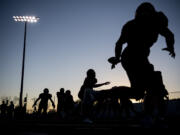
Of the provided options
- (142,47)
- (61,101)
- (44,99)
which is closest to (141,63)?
(142,47)

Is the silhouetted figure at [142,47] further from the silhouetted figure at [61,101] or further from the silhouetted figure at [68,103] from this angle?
the silhouetted figure at [61,101]

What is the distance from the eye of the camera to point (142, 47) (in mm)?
3223

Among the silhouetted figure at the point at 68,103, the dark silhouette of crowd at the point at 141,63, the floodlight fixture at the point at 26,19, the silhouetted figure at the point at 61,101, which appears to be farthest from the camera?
the floodlight fixture at the point at 26,19

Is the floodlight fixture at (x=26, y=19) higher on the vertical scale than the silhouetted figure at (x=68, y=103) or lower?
higher

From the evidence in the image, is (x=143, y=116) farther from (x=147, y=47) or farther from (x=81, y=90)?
(x=81, y=90)

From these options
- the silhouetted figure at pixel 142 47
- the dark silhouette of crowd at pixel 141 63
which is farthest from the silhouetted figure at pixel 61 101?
the silhouetted figure at pixel 142 47

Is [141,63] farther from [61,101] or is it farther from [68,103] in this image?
[61,101]

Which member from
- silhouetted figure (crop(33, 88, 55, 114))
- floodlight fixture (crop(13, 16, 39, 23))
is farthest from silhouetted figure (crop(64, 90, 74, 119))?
floodlight fixture (crop(13, 16, 39, 23))

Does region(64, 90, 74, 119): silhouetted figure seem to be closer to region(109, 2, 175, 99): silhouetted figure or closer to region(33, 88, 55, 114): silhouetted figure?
region(33, 88, 55, 114): silhouetted figure

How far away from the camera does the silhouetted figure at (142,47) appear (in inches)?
123

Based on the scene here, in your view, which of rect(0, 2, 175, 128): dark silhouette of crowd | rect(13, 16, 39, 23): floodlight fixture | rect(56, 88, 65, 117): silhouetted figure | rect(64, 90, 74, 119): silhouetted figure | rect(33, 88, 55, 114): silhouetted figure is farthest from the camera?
rect(13, 16, 39, 23): floodlight fixture

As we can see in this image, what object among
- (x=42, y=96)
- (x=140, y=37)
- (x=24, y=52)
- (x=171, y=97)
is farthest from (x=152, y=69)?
(x=24, y=52)

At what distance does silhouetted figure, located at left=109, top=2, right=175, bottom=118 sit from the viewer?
3119mm

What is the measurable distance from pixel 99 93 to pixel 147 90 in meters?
0.71
